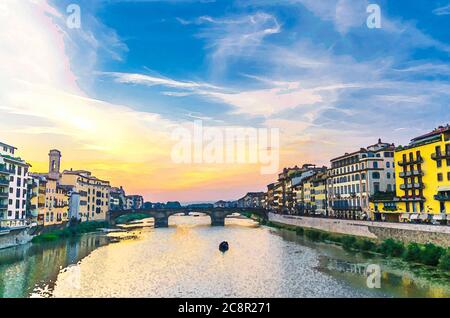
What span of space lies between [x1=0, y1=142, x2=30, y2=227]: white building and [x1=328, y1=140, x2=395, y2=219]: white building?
54.5 meters

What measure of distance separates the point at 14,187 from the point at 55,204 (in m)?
16.1

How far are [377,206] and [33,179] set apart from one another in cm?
5739

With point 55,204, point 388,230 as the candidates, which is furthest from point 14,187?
point 388,230

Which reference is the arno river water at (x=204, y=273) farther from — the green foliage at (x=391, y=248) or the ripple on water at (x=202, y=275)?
the green foliage at (x=391, y=248)

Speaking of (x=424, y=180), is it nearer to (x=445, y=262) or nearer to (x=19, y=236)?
(x=445, y=262)

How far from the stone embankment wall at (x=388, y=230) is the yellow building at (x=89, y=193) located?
172 ft

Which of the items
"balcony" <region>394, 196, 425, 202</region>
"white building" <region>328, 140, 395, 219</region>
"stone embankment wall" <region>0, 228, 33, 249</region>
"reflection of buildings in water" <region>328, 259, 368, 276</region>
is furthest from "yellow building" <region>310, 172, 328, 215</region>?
"stone embankment wall" <region>0, 228, 33, 249</region>

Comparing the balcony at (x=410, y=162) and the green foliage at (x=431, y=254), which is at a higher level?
the balcony at (x=410, y=162)

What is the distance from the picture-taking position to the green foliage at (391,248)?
1640 inches

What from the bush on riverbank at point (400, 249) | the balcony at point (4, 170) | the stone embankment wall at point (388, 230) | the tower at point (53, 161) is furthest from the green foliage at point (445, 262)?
the tower at point (53, 161)

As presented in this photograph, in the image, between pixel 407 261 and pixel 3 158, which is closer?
pixel 407 261

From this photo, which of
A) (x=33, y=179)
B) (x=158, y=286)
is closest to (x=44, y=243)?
(x=33, y=179)

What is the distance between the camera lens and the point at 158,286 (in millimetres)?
31672
